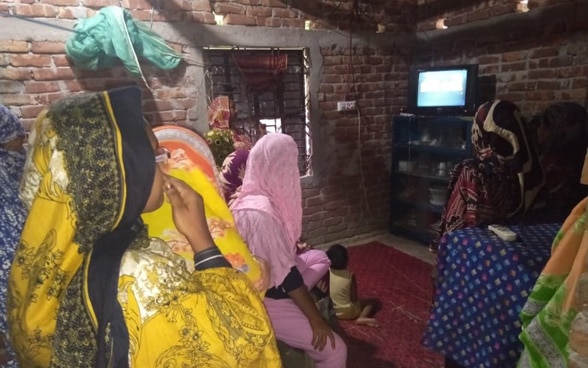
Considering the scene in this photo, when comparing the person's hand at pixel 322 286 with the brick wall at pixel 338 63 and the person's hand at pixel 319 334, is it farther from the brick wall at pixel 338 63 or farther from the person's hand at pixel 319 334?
the brick wall at pixel 338 63

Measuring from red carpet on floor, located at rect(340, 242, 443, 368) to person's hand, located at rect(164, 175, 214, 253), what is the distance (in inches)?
69.8

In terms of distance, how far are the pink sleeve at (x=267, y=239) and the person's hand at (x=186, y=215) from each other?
1.96ft

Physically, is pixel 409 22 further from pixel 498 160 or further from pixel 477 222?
pixel 477 222

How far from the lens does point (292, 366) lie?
167 cm

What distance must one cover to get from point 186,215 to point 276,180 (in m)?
0.84

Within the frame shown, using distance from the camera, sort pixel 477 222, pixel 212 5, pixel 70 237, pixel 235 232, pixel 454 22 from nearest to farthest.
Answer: pixel 70 237, pixel 235 232, pixel 477 222, pixel 212 5, pixel 454 22

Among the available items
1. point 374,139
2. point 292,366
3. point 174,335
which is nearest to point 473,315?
point 292,366

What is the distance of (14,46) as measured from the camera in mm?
2623

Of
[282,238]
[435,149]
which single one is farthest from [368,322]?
[435,149]

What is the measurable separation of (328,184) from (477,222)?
1.90m

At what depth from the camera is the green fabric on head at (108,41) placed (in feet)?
8.65

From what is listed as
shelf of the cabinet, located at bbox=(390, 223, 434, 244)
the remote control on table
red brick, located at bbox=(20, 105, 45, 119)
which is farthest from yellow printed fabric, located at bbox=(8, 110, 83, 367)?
shelf of the cabinet, located at bbox=(390, 223, 434, 244)

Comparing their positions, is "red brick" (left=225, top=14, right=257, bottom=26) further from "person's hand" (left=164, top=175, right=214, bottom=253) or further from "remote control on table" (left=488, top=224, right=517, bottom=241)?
"person's hand" (left=164, top=175, right=214, bottom=253)

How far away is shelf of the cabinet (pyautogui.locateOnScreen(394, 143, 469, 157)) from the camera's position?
3.62 metres
